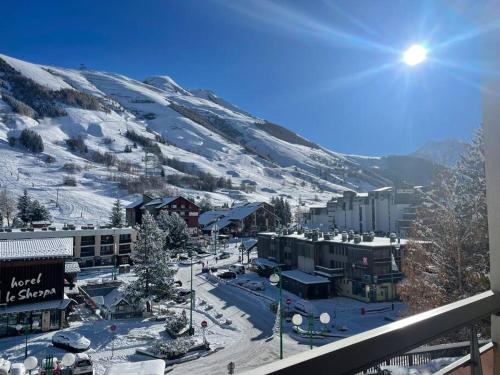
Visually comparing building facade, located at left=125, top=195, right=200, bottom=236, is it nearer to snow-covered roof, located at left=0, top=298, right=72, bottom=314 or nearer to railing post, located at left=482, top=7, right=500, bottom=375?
snow-covered roof, located at left=0, top=298, right=72, bottom=314

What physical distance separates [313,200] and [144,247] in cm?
8351

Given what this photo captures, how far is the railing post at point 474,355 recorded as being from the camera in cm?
162

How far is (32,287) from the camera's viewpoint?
19.7 m

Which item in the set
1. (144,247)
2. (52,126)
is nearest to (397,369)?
(144,247)

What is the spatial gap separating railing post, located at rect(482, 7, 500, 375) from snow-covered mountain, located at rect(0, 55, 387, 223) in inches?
2530

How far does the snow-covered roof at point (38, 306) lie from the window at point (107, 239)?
A: 55.3 ft

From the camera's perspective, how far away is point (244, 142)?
176750 mm

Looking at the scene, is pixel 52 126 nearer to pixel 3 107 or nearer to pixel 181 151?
pixel 3 107

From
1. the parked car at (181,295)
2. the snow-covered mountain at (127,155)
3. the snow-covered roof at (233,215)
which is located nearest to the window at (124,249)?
the parked car at (181,295)

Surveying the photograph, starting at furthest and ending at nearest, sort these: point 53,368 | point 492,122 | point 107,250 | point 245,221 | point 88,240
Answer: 1. point 245,221
2. point 107,250
3. point 88,240
4. point 53,368
5. point 492,122

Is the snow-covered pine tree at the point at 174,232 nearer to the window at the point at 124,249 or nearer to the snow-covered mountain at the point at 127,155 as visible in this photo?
the window at the point at 124,249

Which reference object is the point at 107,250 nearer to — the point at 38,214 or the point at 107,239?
the point at 107,239

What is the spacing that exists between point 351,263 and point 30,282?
58.6 ft

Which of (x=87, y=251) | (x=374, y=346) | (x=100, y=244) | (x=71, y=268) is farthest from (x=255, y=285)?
(x=374, y=346)
